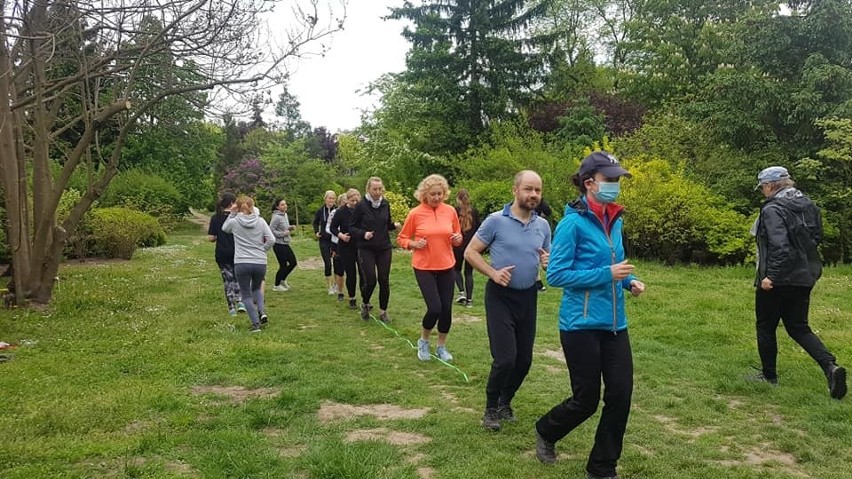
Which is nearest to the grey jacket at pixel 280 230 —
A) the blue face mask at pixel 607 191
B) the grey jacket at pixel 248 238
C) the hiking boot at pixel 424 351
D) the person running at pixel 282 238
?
the person running at pixel 282 238

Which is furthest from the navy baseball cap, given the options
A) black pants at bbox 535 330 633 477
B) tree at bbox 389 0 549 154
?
tree at bbox 389 0 549 154

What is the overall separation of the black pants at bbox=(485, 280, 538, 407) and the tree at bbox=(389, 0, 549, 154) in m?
21.5

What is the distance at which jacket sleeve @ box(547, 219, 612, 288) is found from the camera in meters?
3.53

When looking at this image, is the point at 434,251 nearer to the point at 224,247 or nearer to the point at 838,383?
the point at 838,383

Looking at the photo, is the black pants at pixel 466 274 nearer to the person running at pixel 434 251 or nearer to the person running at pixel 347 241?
the person running at pixel 347 241

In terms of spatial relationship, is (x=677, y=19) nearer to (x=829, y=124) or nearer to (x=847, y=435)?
(x=829, y=124)

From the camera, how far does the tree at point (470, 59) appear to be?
25.2m

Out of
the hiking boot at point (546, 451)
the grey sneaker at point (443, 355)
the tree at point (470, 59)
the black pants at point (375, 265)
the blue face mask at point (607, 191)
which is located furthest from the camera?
the tree at point (470, 59)

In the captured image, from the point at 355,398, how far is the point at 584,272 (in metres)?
2.58

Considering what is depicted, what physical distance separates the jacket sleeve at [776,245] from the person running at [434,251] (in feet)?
9.04

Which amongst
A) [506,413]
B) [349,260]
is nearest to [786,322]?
[506,413]

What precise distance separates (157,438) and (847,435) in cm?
472

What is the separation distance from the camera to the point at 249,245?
791 centimetres

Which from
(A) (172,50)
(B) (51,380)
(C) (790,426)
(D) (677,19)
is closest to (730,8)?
(D) (677,19)
